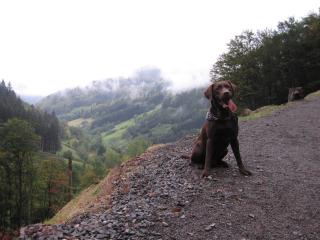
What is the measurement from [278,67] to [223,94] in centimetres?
4048

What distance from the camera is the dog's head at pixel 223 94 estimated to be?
887 centimetres

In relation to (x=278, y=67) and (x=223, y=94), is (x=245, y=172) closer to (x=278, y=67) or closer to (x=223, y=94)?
(x=223, y=94)

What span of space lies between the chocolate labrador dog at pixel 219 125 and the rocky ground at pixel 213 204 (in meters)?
0.69

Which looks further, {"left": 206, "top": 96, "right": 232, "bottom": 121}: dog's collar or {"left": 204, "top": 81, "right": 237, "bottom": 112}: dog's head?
{"left": 206, "top": 96, "right": 232, "bottom": 121}: dog's collar

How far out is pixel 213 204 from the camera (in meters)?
8.59

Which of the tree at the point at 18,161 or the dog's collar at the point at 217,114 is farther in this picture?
the tree at the point at 18,161

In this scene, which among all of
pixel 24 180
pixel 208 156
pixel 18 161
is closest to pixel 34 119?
pixel 24 180

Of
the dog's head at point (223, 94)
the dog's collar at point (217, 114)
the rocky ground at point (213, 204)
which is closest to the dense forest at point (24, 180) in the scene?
the rocky ground at point (213, 204)

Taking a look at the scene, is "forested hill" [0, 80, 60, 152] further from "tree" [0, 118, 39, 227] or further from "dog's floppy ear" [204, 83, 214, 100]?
Result: "dog's floppy ear" [204, 83, 214, 100]

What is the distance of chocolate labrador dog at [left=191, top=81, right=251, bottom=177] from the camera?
9.07m

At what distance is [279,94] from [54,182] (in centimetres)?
4086

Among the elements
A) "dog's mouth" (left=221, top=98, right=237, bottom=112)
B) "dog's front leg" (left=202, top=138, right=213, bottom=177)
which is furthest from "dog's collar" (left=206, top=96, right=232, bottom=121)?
"dog's front leg" (left=202, top=138, right=213, bottom=177)

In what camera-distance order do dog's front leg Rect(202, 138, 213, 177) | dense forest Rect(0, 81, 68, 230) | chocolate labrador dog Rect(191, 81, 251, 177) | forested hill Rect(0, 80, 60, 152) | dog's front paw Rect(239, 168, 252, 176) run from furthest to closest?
forested hill Rect(0, 80, 60, 152), dense forest Rect(0, 81, 68, 230), dog's front paw Rect(239, 168, 252, 176), dog's front leg Rect(202, 138, 213, 177), chocolate labrador dog Rect(191, 81, 251, 177)

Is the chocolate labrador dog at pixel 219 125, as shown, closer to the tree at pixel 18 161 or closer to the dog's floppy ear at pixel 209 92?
the dog's floppy ear at pixel 209 92
